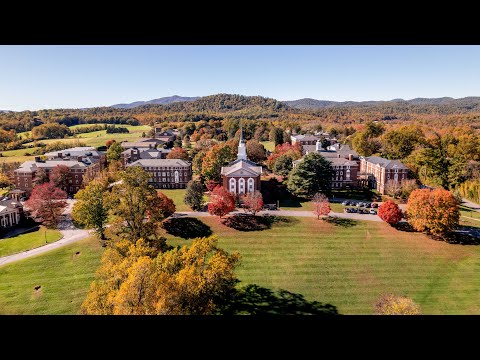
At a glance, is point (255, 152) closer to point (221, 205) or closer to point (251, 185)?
point (251, 185)

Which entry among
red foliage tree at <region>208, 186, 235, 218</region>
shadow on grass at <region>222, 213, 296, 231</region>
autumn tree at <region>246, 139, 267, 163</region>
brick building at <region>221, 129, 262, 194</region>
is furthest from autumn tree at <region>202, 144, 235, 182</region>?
shadow on grass at <region>222, 213, 296, 231</region>

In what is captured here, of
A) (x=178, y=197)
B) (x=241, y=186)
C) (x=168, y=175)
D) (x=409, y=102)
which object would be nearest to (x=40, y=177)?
(x=168, y=175)

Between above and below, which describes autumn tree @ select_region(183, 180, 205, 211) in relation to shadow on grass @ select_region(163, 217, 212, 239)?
above

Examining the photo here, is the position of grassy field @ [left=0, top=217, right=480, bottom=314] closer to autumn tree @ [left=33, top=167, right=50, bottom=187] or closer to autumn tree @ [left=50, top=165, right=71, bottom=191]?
autumn tree @ [left=50, top=165, right=71, bottom=191]

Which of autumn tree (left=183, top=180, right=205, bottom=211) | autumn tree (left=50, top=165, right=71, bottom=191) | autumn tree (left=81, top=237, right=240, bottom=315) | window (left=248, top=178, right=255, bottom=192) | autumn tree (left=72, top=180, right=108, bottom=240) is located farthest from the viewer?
autumn tree (left=50, top=165, right=71, bottom=191)

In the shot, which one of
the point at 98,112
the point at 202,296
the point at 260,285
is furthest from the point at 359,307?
the point at 98,112

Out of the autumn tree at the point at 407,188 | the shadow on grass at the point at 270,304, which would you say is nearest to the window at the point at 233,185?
the shadow on grass at the point at 270,304

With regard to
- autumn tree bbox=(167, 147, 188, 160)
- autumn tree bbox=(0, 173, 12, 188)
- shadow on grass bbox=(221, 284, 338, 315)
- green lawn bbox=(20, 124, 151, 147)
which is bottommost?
shadow on grass bbox=(221, 284, 338, 315)
